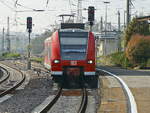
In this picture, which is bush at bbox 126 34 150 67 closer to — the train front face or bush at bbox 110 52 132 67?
bush at bbox 110 52 132 67

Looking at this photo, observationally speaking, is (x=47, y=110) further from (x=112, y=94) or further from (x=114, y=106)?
(x=112, y=94)

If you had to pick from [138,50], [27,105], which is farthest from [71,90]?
[138,50]

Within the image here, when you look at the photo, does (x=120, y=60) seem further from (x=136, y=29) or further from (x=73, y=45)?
(x=73, y=45)

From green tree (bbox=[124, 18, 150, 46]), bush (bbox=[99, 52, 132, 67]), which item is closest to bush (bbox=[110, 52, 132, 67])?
bush (bbox=[99, 52, 132, 67])

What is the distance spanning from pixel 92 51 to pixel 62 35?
67.9 inches

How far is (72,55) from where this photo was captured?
67.4 feet

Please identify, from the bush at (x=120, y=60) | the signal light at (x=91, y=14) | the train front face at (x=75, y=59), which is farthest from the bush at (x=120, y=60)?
the train front face at (x=75, y=59)

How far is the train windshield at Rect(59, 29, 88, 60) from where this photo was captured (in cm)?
2055

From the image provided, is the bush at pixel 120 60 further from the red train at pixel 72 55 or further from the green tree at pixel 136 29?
the red train at pixel 72 55

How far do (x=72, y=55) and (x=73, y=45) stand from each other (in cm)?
62

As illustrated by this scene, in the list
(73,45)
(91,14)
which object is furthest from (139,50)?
(73,45)

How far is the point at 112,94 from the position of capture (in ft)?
53.9

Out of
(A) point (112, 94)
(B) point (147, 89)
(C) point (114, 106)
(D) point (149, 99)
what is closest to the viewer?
(C) point (114, 106)

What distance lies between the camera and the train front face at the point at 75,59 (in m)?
20.4
